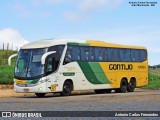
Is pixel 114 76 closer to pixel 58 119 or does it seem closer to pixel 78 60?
pixel 78 60

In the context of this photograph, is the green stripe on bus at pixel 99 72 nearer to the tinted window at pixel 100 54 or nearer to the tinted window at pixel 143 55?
the tinted window at pixel 100 54

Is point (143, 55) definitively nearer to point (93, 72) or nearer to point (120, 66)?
point (120, 66)

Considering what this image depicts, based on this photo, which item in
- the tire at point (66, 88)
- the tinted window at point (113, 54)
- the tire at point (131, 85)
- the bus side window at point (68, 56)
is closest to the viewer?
the bus side window at point (68, 56)

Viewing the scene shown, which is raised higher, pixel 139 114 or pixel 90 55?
pixel 90 55

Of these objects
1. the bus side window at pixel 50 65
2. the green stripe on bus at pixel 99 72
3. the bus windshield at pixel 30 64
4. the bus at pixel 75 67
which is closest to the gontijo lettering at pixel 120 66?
the bus at pixel 75 67

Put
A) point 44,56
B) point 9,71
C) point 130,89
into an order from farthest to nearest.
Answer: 1. point 9,71
2. point 130,89
3. point 44,56

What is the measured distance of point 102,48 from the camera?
3122 centimetres

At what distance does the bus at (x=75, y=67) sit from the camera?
2694cm

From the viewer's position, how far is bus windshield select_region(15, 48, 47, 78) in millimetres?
26819

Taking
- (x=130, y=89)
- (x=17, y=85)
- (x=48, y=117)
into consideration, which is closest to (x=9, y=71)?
(x=130, y=89)

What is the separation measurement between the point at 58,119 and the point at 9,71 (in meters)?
30.7

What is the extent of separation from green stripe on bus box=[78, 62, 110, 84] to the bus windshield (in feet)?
9.98

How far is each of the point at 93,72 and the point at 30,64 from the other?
5.00 meters

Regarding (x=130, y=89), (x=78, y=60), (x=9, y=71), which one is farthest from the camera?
(x=9, y=71)
